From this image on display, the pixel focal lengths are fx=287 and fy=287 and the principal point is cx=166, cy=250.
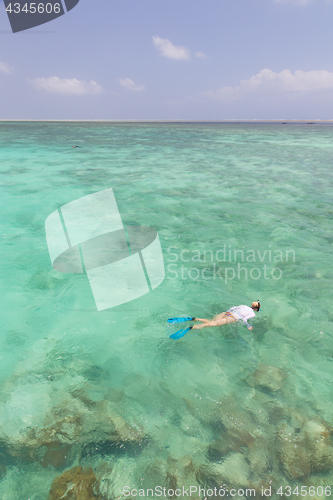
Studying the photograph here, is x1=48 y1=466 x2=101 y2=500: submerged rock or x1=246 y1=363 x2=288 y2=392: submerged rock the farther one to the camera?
x1=246 y1=363 x2=288 y2=392: submerged rock

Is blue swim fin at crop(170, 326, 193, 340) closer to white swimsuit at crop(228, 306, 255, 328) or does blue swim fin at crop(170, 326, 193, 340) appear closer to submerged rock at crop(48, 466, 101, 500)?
white swimsuit at crop(228, 306, 255, 328)

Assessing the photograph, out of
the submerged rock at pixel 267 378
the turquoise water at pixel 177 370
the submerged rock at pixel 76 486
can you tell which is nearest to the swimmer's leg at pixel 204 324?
the turquoise water at pixel 177 370

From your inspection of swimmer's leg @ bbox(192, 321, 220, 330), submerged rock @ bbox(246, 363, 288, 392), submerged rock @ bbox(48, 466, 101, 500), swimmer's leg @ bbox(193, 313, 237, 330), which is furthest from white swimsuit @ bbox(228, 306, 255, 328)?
submerged rock @ bbox(48, 466, 101, 500)

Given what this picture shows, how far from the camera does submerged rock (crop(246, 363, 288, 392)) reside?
5277mm

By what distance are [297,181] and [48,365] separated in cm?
1952

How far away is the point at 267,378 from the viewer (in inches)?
214

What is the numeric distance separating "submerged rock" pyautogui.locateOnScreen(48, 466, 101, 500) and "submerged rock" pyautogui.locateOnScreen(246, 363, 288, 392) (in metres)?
3.00

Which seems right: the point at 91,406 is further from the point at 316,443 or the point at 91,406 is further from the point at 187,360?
the point at 316,443

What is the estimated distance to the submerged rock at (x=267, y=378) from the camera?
5.28 metres

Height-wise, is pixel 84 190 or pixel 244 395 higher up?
pixel 84 190

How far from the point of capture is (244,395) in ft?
16.7

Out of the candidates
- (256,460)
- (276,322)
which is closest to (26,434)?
(256,460)

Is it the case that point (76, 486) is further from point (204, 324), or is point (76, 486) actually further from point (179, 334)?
point (204, 324)

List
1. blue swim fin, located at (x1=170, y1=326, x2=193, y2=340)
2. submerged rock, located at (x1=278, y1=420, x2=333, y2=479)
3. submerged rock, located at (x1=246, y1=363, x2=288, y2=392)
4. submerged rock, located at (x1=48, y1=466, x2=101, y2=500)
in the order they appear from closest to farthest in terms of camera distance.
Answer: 1. submerged rock, located at (x1=48, y1=466, x2=101, y2=500)
2. submerged rock, located at (x1=278, y1=420, x2=333, y2=479)
3. submerged rock, located at (x1=246, y1=363, x2=288, y2=392)
4. blue swim fin, located at (x1=170, y1=326, x2=193, y2=340)
